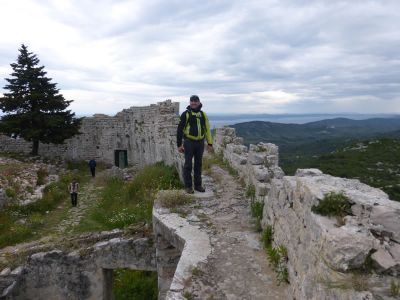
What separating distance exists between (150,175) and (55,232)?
3.75 metres

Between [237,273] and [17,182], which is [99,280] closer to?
[237,273]

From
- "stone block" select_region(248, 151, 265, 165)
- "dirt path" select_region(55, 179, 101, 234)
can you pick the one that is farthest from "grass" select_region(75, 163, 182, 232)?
"stone block" select_region(248, 151, 265, 165)

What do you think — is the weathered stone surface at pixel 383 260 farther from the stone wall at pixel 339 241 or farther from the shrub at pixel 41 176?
the shrub at pixel 41 176

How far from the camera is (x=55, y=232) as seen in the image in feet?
39.0

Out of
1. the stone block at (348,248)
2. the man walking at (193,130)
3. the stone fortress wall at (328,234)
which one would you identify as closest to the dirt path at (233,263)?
the stone fortress wall at (328,234)

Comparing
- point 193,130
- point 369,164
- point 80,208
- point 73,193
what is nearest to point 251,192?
point 193,130

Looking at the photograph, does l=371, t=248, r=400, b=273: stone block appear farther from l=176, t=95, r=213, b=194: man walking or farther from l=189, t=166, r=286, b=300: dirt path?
l=176, t=95, r=213, b=194: man walking

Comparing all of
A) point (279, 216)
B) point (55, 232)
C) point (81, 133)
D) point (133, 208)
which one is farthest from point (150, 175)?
point (81, 133)

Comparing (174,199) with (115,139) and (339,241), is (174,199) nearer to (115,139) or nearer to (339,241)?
(339,241)

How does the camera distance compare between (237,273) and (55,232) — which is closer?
(237,273)

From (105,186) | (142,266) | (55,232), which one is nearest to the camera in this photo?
(142,266)

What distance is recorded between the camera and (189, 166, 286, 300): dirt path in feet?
15.4

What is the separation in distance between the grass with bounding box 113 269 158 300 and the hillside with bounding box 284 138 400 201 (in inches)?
679

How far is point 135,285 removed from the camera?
1000 centimetres
